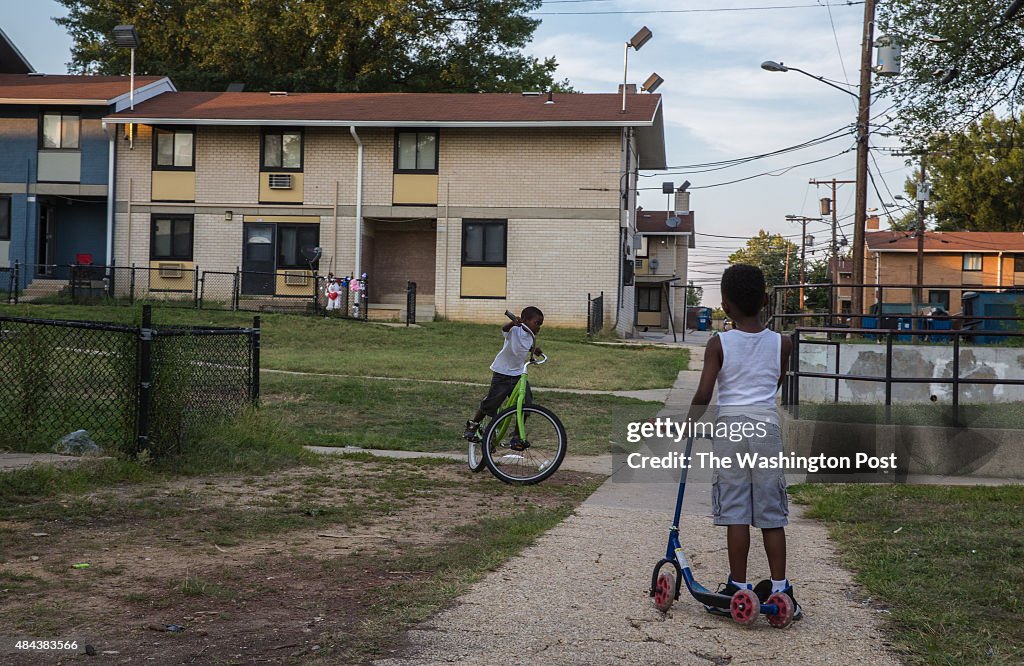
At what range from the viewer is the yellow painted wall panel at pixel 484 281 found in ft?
106

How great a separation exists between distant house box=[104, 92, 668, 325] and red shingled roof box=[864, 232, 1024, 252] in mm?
31591

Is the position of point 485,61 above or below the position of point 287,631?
above

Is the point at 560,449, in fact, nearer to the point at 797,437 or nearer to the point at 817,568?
the point at 797,437

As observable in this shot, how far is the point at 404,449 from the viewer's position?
38.9 ft

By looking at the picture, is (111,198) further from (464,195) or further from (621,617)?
Answer: (621,617)

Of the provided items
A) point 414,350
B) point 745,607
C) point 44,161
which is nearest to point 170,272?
point 44,161

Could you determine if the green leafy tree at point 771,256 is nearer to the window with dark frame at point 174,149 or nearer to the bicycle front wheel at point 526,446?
Answer: the window with dark frame at point 174,149

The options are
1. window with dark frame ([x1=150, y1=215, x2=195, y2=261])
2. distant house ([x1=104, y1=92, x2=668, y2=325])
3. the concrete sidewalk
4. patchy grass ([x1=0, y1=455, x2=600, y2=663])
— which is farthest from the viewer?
window with dark frame ([x1=150, y1=215, x2=195, y2=261])

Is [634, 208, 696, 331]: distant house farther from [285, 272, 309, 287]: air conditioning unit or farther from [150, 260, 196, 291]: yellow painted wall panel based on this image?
[150, 260, 196, 291]: yellow painted wall panel

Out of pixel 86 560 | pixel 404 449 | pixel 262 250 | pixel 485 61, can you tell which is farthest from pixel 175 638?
pixel 485 61

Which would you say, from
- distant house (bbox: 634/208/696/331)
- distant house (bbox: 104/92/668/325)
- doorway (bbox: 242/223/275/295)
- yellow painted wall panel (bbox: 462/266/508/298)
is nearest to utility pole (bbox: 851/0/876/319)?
distant house (bbox: 104/92/668/325)

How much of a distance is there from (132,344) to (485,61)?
41385mm

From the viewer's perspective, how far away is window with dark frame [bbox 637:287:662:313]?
2366 inches

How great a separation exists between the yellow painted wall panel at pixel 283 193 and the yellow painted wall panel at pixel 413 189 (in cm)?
294
